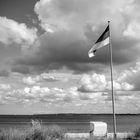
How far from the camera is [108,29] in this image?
54.2 ft

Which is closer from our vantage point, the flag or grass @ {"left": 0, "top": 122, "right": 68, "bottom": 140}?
grass @ {"left": 0, "top": 122, "right": 68, "bottom": 140}

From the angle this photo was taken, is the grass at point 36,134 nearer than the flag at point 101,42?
Yes

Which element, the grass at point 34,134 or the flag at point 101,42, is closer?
the grass at point 34,134

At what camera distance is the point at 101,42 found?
16375mm

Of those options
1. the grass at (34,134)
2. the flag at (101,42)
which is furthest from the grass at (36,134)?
the flag at (101,42)

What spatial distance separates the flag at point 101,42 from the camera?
16.2 metres

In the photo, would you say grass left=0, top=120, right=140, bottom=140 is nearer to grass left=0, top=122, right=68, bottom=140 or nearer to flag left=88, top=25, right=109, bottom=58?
grass left=0, top=122, right=68, bottom=140

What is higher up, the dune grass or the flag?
the flag

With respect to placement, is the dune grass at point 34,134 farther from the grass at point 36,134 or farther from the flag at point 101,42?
the flag at point 101,42

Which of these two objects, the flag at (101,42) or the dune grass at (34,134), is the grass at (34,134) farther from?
the flag at (101,42)

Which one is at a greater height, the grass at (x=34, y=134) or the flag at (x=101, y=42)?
the flag at (x=101, y=42)

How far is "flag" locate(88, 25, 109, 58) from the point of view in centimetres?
1620

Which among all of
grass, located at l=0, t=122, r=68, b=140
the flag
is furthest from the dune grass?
the flag

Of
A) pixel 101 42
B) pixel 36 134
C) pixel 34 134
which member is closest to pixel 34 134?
pixel 34 134
